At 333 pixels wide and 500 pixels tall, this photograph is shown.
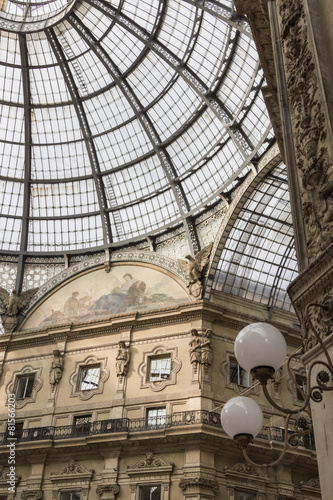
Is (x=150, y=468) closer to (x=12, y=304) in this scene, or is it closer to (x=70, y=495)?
(x=70, y=495)

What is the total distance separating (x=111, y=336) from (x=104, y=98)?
41.3 ft

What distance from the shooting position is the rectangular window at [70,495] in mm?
21500

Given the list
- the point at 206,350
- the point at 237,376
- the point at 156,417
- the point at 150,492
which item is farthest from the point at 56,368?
the point at 237,376

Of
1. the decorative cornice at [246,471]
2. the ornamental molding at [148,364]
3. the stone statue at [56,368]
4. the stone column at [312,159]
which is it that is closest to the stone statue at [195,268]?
the ornamental molding at [148,364]

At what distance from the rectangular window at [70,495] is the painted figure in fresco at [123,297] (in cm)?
828

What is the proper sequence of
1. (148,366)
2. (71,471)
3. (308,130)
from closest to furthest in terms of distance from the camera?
1. (308,130)
2. (71,471)
3. (148,366)

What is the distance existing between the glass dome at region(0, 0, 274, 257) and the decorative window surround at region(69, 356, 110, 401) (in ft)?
21.6

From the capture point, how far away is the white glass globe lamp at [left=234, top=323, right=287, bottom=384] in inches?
224

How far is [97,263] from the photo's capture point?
93.7 ft

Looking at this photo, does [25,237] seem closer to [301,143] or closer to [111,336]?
Result: [111,336]

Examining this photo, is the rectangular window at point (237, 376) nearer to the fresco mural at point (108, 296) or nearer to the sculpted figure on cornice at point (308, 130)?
the fresco mural at point (108, 296)

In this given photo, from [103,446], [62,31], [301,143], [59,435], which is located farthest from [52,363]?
[301,143]

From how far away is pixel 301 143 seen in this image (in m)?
5.57

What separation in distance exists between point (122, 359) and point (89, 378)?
1895mm
